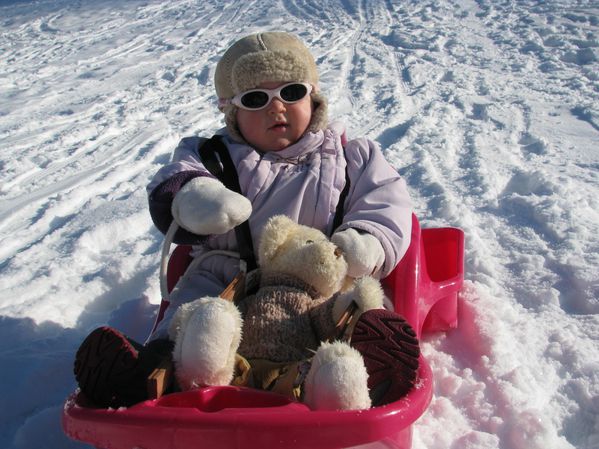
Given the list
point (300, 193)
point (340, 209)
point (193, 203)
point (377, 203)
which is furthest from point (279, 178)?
point (193, 203)

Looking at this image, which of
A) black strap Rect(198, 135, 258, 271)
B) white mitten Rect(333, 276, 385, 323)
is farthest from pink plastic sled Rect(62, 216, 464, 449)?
black strap Rect(198, 135, 258, 271)

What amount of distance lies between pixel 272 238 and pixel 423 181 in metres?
1.68

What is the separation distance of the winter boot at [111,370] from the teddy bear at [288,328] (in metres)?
0.07

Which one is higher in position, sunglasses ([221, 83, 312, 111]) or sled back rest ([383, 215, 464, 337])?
sunglasses ([221, 83, 312, 111])

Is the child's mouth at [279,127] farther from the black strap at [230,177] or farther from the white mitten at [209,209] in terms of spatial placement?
the white mitten at [209,209]

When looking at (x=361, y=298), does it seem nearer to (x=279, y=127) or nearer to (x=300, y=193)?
(x=300, y=193)

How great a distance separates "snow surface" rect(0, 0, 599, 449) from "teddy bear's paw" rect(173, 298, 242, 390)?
544 millimetres

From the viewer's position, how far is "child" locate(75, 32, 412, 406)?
1604 mm

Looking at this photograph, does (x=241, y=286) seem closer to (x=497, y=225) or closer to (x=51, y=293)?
(x=51, y=293)

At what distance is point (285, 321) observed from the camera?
1433mm

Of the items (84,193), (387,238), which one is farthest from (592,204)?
(84,193)

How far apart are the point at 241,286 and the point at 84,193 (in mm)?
2077

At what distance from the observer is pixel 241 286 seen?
5.16 feet

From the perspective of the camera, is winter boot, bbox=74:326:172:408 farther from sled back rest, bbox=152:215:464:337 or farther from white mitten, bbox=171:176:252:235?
sled back rest, bbox=152:215:464:337
